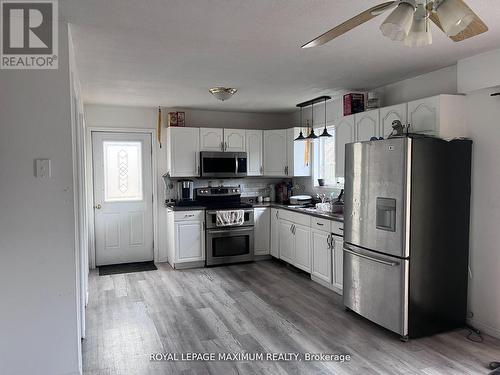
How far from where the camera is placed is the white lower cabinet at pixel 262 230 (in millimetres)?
5637

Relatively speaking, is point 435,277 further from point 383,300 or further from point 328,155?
point 328,155

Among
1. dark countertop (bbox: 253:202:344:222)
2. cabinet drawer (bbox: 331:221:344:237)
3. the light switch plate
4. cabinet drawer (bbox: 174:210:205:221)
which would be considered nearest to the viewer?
the light switch plate

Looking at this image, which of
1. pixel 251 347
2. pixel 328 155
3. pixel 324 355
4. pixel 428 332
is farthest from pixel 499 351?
pixel 328 155

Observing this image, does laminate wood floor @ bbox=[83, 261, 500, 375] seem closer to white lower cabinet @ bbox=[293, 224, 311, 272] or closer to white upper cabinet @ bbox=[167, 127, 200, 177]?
white lower cabinet @ bbox=[293, 224, 311, 272]

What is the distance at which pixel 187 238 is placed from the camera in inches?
206

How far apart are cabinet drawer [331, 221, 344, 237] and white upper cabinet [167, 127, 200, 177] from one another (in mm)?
2295

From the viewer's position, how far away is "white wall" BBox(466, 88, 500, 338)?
308 cm

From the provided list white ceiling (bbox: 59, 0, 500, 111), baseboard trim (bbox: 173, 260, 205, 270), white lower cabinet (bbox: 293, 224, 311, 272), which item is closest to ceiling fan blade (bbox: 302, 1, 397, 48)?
white ceiling (bbox: 59, 0, 500, 111)

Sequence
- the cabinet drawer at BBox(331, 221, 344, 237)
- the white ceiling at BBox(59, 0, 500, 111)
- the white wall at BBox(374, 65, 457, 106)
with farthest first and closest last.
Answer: the cabinet drawer at BBox(331, 221, 344, 237) < the white wall at BBox(374, 65, 457, 106) < the white ceiling at BBox(59, 0, 500, 111)

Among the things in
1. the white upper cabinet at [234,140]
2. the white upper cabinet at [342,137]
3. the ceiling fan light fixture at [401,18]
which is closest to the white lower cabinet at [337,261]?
the white upper cabinet at [342,137]

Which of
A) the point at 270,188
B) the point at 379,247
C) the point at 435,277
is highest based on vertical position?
the point at 270,188

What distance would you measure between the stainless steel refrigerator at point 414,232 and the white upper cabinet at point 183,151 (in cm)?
279

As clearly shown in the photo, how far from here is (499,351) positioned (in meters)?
2.85

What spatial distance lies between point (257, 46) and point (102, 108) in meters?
3.27
